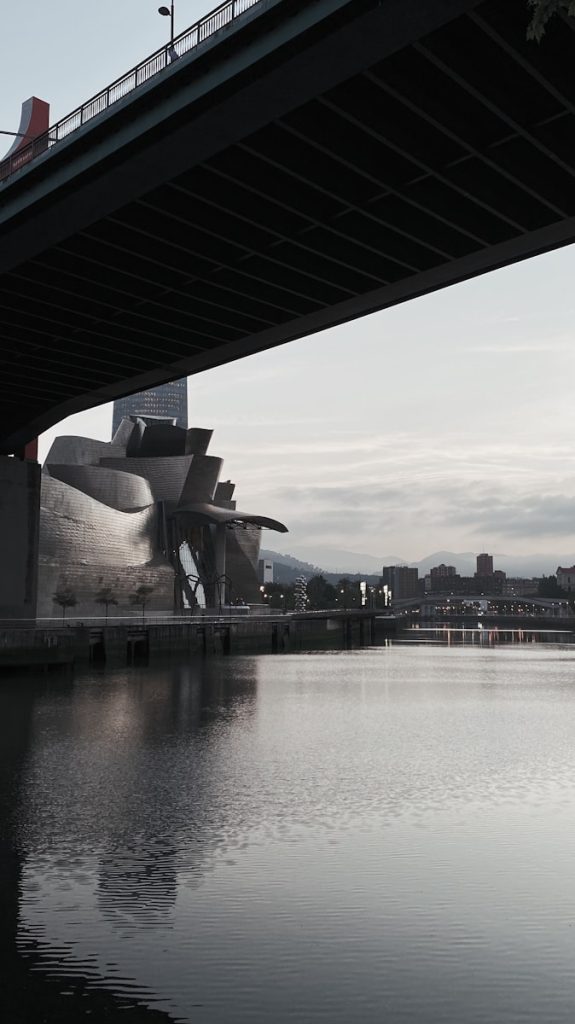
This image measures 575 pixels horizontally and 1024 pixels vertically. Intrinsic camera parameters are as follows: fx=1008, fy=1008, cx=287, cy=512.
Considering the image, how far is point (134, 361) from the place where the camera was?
4312 cm

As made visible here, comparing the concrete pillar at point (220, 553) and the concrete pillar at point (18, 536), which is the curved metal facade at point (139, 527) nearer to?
the concrete pillar at point (220, 553)

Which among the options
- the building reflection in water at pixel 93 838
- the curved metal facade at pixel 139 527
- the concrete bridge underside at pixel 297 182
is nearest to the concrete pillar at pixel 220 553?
the curved metal facade at pixel 139 527

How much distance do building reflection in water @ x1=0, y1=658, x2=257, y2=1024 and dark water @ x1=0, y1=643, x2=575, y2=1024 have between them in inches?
1.2

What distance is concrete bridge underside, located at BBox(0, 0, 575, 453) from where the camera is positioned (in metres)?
19.8

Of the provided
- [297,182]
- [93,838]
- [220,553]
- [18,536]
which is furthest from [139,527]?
[93,838]

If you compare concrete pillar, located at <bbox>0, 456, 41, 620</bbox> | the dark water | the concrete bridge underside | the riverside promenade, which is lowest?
the dark water

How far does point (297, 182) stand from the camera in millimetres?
26391

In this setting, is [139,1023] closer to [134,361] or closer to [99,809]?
[99,809]

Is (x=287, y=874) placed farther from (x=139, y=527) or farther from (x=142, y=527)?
(x=142, y=527)

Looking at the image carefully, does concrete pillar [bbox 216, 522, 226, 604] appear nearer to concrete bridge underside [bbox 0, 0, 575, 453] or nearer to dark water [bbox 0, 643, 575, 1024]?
concrete bridge underside [bbox 0, 0, 575, 453]

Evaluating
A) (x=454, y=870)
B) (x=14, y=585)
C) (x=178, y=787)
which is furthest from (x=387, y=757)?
(x=14, y=585)

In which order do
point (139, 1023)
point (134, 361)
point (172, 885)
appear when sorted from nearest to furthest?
point (139, 1023)
point (172, 885)
point (134, 361)

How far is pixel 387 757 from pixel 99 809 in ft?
24.0

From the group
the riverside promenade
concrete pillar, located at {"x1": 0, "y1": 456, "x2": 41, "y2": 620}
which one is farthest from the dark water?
concrete pillar, located at {"x1": 0, "y1": 456, "x2": 41, "y2": 620}
